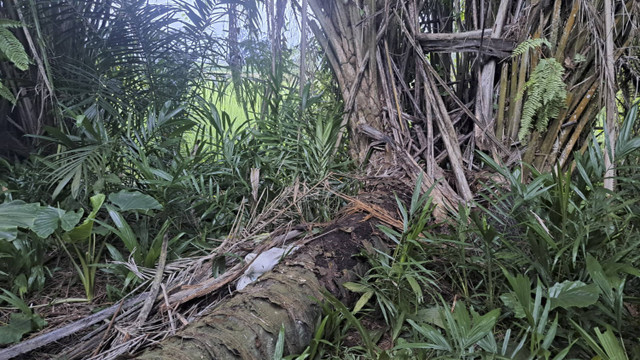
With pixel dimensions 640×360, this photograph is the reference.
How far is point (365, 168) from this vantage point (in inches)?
88.0

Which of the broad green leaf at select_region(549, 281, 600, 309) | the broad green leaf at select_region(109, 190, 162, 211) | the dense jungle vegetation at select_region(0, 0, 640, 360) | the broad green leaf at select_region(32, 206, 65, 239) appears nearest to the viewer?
the broad green leaf at select_region(549, 281, 600, 309)

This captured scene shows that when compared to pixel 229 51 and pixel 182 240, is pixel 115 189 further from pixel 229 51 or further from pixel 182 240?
pixel 229 51

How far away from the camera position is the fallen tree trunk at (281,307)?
912 mm

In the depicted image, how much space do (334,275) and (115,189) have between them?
1.16 m

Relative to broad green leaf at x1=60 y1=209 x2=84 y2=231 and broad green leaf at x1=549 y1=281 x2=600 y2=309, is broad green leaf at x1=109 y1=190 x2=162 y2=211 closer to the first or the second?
broad green leaf at x1=60 y1=209 x2=84 y2=231

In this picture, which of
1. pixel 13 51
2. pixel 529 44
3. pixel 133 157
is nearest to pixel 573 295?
pixel 529 44

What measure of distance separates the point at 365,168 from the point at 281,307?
4.26 feet

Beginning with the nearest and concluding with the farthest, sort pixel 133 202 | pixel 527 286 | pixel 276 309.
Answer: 1. pixel 527 286
2. pixel 276 309
3. pixel 133 202

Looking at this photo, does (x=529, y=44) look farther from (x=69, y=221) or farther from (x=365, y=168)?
(x=69, y=221)

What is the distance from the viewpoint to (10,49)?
1552 mm

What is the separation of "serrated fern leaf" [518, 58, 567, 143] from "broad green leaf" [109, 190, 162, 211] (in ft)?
5.37

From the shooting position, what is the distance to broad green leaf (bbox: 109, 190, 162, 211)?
140cm

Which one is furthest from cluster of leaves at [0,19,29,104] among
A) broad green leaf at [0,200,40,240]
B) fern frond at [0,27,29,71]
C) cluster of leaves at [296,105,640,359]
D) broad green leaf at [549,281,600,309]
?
broad green leaf at [549,281,600,309]

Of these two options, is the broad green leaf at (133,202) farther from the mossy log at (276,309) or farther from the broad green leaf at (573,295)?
the broad green leaf at (573,295)
